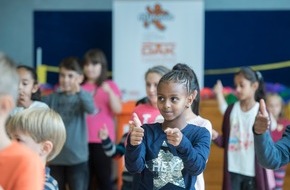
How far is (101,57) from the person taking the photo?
4.27 meters

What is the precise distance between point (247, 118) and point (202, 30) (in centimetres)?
256

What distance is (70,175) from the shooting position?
373 centimetres

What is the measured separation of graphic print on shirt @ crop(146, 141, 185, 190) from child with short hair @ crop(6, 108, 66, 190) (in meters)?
0.37

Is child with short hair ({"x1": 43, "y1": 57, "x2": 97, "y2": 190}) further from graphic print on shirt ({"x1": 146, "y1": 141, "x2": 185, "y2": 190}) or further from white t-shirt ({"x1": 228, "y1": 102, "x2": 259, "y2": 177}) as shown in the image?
graphic print on shirt ({"x1": 146, "y1": 141, "x2": 185, "y2": 190})

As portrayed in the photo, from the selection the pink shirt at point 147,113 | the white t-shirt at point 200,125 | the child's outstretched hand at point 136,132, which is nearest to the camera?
the child's outstretched hand at point 136,132

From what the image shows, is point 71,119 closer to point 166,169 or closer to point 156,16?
point 166,169

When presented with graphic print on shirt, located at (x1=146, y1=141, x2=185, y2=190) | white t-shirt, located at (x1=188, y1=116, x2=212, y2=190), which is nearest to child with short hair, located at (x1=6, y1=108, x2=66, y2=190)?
graphic print on shirt, located at (x1=146, y1=141, x2=185, y2=190)

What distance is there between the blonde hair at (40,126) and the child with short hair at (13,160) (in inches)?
17.7

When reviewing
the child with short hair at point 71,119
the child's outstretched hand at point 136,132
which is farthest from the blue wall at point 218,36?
the child's outstretched hand at point 136,132

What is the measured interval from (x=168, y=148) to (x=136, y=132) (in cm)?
19

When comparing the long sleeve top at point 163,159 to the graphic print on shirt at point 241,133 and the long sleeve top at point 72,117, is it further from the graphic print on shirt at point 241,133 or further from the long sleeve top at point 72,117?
the long sleeve top at point 72,117

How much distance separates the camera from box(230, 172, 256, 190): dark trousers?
3363mm

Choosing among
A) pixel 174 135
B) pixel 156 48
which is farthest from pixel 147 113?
pixel 156 48

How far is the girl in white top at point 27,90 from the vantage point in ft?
10.00
